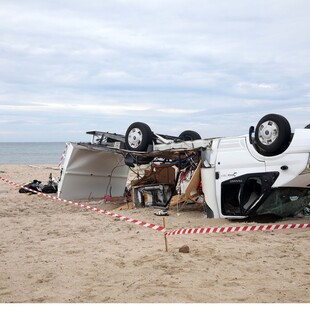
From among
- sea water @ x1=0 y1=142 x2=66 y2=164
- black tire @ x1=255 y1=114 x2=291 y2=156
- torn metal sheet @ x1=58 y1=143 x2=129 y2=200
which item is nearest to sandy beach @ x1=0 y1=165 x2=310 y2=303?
black tire @ x1=255 y1=114 x2=291 y2=156

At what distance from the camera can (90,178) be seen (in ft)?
46.8

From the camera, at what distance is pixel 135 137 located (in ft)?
37.8

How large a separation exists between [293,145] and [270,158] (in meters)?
0.51

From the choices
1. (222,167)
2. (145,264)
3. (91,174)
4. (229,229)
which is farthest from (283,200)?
(91,174)

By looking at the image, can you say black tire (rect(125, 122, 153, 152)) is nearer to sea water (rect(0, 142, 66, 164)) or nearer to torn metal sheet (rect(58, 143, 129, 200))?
torn metal sheet (rect(58, 143, 129, 200))

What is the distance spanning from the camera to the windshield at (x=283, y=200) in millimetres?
9406

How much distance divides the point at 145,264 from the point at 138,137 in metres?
5.29

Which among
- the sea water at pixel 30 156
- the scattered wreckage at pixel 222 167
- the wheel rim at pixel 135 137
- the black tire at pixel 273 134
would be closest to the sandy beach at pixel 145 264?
the scattered wreckage at pixel 222 167

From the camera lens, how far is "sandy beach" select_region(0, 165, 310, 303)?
521cm

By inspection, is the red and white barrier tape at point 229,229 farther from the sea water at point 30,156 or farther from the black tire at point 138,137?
the sea water at point 30,156

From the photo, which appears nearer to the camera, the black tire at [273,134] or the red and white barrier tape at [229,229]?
the red and white barrier tape at [229,229]

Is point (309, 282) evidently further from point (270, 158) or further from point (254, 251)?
point (270, 158)

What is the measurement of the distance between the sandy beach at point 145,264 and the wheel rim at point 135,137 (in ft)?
6.81
